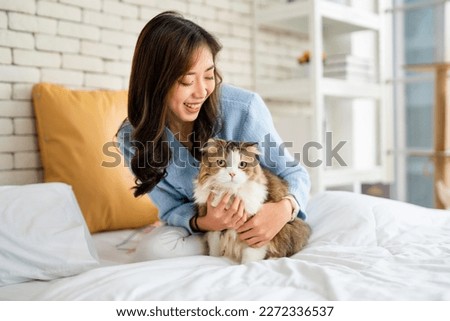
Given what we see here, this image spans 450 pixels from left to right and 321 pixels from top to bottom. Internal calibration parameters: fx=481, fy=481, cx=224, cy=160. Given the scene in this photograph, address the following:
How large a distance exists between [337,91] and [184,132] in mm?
1513

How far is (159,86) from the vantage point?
1.41m

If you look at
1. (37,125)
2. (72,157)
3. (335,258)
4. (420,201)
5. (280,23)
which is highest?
(280,23)

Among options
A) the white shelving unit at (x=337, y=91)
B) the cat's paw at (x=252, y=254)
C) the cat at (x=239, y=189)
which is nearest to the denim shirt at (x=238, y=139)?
the cat at (x=239, y=189)

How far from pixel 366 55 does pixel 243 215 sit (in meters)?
2.51

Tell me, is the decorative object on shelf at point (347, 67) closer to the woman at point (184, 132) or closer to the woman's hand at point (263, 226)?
the woman at point (184, 132)

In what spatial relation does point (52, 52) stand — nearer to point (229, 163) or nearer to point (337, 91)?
point (229, 163)

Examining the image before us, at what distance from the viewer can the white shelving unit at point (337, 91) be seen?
8.98 feet

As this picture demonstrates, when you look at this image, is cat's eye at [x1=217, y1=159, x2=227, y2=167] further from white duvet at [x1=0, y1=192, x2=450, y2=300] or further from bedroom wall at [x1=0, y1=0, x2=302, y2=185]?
bedroom wall at [x1=0, y1=0, x2=302, y2=185]

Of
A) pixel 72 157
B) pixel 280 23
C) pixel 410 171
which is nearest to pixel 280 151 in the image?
pixel 72 157

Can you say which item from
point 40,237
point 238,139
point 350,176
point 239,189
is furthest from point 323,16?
point 40,237

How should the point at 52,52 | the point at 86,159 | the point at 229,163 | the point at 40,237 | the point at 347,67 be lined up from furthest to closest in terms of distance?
the point at 347,67, the point at 52,52, the point at 86,159, the point at 40,237, the point at 229,163

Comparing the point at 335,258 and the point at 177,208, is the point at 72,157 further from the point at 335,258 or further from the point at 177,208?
the point at 335,258

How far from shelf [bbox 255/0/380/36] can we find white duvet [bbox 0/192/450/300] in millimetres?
1584
